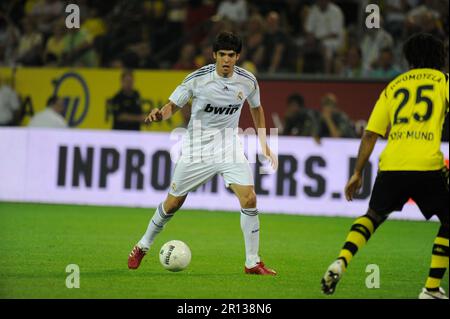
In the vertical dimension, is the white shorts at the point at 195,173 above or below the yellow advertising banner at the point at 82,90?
below

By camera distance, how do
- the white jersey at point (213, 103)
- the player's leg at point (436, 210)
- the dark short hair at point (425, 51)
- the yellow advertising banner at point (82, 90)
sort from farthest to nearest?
the yellow advertising banner at point (82, 90) → the white jersey at point (213, 103) → the dark short hair at point (425, 51) → the player's leg at point (436, 210)

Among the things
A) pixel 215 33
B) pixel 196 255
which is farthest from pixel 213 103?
pixel 215 33

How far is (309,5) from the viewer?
20.1 metres

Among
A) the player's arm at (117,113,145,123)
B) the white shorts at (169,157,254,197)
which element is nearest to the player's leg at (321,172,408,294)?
the white shorts at (169,157,254,197)

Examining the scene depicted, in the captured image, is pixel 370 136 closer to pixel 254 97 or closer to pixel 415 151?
pixel 415 151

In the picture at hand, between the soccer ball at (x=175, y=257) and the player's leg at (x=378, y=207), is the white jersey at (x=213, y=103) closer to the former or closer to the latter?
the soccer ball at (x=175, y=257)

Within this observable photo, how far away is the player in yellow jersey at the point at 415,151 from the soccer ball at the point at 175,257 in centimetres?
215

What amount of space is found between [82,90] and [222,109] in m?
9.91

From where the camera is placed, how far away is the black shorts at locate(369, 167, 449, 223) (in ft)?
24.5

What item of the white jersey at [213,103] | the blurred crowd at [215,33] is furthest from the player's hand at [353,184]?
the blurred crowd at [215,33]

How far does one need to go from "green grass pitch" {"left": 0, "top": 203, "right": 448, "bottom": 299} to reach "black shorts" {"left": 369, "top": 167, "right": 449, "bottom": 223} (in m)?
0.85

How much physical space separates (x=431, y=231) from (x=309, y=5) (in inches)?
301

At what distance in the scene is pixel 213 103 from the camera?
369 inches

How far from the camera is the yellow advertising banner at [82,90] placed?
1859cm
